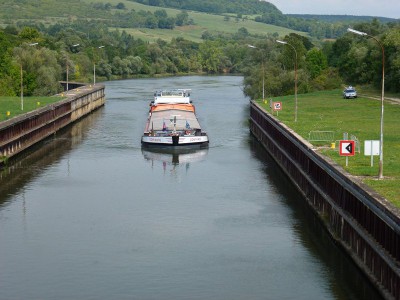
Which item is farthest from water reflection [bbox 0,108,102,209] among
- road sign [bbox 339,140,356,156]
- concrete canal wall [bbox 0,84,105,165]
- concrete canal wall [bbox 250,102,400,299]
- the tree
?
the tree

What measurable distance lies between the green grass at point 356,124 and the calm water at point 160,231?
372 centimetres

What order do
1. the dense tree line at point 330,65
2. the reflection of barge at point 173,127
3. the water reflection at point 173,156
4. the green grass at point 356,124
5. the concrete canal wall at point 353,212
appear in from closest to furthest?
the concrete canal wall at point 353,212 < the green grass at point 356,124 < the water reflection at point 173,156 < the reflection of barge at point 173,127 < the dense tree line at point 330,65

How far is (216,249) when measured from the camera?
137 ft

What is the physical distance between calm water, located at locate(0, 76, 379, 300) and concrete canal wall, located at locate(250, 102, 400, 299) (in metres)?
0.86

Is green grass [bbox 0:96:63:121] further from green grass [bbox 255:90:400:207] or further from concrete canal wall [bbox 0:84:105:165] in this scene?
green grass [bbox 255:90:400:207]

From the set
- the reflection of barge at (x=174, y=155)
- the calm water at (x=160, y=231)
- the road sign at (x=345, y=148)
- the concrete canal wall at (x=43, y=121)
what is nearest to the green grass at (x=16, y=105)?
the concrete canal wall at (x=43, y=121)

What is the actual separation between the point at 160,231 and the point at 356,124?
97.8ft

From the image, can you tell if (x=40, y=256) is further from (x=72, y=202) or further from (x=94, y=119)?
(x=94, y=119)

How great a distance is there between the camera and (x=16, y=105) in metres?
92.1

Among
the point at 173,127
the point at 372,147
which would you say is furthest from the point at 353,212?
the point at 173,127

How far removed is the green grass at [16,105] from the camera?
80.0 m

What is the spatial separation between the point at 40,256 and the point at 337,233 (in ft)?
47.1

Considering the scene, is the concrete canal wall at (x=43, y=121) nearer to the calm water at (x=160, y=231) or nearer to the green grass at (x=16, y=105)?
the green grass at (x=16, y=105)

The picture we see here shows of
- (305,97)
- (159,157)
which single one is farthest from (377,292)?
(305,97)
